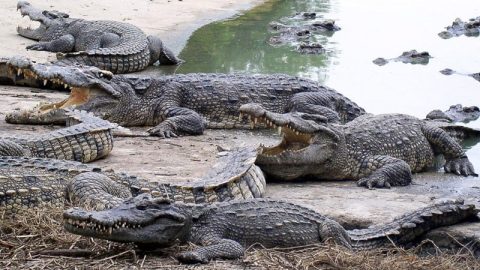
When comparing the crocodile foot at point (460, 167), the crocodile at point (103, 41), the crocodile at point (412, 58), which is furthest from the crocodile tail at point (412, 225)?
the crocodile at point (412, 58)

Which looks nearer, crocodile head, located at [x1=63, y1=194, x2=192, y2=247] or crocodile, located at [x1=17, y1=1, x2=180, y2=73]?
crocodile head, located at [x1=63, y1=194, x2=192, y2=247]

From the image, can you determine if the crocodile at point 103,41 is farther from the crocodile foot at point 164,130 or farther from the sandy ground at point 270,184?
the crocodile foot at point 164,130

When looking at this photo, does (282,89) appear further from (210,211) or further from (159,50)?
(210,211)

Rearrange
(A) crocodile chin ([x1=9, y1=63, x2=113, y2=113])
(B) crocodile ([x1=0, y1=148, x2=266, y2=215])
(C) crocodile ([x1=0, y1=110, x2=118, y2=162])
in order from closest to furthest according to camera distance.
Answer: (B) crocodile ([x1=0, y1=148, x2=266, y2=215])
(C) crocodile ([x1=0, y1=110, x2=118, y2=162])
(A) crocodile chin ([x1=9, y1=63, x2=113, y2=113])

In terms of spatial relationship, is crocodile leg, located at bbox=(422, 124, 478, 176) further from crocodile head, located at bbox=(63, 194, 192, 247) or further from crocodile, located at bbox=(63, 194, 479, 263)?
crocodile head, located at bbox=(63, 194, 192, 247)

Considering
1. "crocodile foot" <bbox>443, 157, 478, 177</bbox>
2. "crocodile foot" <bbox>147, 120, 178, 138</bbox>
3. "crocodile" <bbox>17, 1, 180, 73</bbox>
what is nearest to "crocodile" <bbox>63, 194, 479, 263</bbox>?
"crocodile foot" <bbox>443, 157, 478, 177</bbox>

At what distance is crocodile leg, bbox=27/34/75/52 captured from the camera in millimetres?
12848

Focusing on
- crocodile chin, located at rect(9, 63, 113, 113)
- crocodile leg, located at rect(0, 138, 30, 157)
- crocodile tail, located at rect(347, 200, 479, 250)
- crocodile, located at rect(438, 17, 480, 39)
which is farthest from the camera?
crocodile, located at rect(438, 17, 480, 39)

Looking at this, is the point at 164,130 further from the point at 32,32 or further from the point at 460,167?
the point at 32,32

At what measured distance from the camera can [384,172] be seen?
7.38 meters

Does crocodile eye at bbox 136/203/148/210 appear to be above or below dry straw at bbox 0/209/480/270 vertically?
above

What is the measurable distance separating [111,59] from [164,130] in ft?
11.7

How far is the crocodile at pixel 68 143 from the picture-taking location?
21.0 feet

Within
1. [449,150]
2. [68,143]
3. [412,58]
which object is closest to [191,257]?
[68,143]
